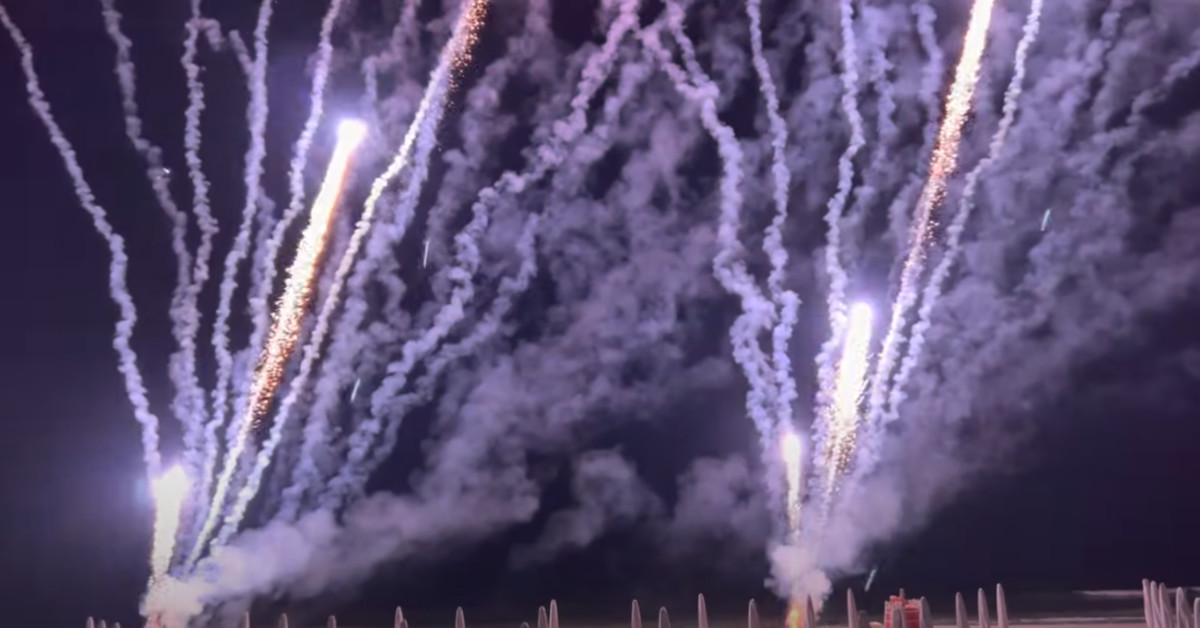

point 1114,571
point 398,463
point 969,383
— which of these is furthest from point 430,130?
point 1114,571

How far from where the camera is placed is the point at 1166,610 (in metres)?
3.91

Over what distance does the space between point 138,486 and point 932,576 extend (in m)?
4.41

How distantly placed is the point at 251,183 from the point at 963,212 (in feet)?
13.4

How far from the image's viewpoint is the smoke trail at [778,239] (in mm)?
6035

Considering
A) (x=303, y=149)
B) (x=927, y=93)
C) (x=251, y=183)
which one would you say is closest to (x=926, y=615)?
(x=927, y=93)

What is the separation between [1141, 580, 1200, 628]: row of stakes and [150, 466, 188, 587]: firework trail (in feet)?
15.3

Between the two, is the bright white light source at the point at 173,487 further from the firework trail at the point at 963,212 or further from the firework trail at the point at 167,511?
the firework trail at the point at 963,212

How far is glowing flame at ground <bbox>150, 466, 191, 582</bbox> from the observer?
5.71 m

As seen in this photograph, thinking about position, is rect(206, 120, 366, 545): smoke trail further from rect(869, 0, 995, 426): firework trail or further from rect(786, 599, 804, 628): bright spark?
rect(869, 0, 995, 426): firework trail

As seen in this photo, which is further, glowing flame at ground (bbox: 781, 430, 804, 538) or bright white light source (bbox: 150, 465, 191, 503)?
glowing flame at ground (bbox: 781, 430, 804, 538)

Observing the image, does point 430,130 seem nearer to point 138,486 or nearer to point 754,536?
point 138,486

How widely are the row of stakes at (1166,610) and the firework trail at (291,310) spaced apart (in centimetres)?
431

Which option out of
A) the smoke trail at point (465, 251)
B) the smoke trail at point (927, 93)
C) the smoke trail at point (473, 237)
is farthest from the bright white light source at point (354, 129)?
the smoke trail at point (927, 93)

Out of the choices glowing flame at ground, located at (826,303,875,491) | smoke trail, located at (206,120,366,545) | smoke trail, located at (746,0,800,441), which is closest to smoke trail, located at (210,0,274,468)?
smoke trail, located at (206,120,366,545)
